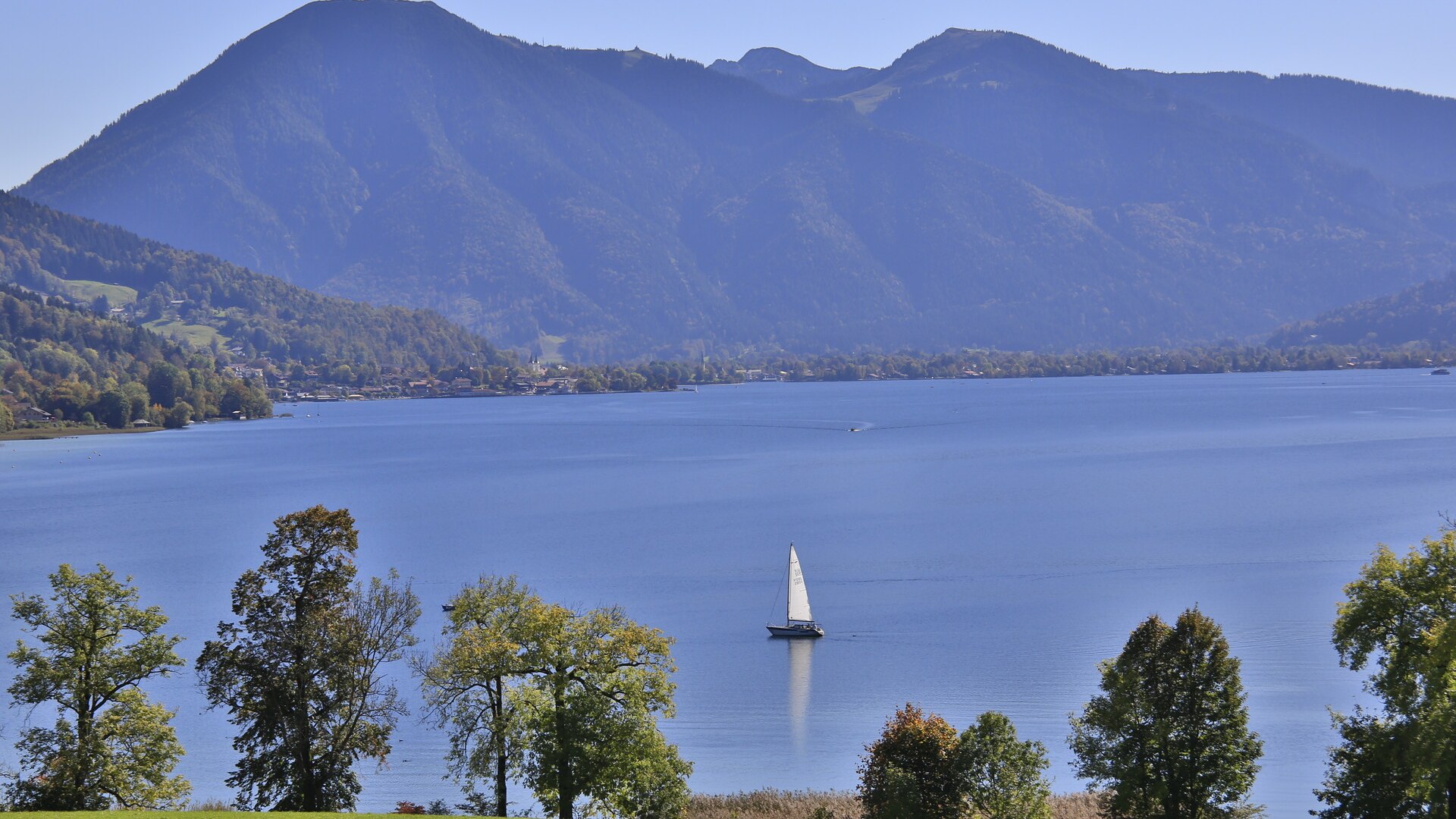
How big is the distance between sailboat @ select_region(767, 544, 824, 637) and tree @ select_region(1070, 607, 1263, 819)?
24.9 m

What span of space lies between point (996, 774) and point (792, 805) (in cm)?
656

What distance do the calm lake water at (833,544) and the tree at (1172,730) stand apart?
7927 millimetres

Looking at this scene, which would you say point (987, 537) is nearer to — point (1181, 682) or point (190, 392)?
point (1181, 682)

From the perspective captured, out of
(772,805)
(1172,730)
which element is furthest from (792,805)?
(1172,730)

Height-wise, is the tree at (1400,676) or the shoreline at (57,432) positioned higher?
the shoreline at (57,432)

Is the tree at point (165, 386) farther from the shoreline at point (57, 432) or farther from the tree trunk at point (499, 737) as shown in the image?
the tree trunk at point (499, 737)

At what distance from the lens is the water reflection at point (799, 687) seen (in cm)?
4126

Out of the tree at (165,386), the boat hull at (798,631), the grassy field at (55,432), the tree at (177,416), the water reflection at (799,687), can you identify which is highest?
the tree at (165,386)

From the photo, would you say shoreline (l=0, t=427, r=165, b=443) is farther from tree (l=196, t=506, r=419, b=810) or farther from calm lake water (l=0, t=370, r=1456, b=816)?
tree (l=196, t=506, r=419, b=810)

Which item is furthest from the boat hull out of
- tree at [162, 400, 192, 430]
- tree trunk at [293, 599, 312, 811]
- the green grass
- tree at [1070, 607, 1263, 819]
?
tree at [162, 400, 192, 430]

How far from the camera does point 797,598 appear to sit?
54.1 metres

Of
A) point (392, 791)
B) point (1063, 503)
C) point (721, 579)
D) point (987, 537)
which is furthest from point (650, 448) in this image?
point (392, 791)

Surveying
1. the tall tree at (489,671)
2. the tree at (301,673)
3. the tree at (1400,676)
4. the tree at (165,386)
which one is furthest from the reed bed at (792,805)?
the tree at (165,386)

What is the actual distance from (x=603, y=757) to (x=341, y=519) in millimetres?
7518
